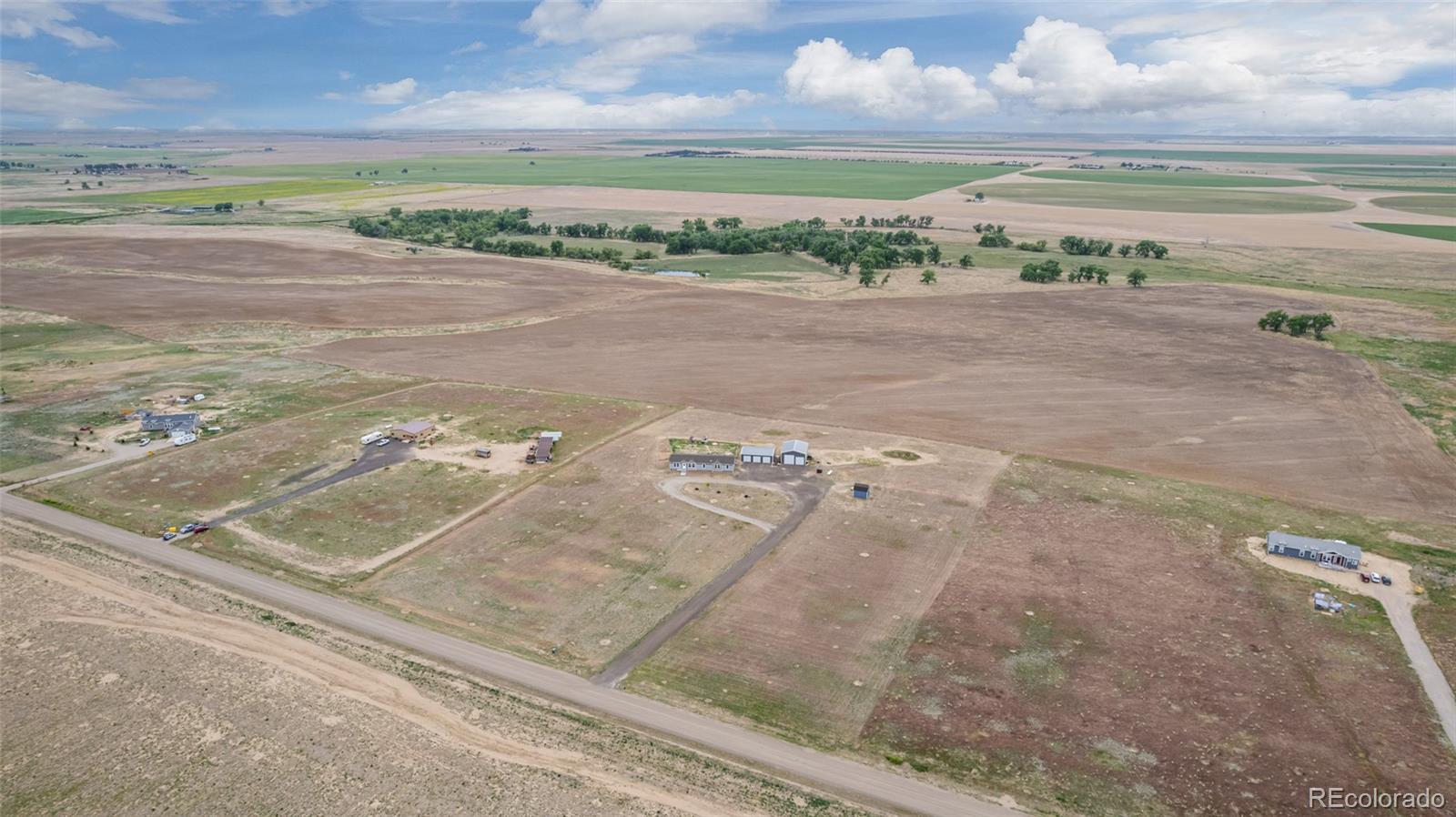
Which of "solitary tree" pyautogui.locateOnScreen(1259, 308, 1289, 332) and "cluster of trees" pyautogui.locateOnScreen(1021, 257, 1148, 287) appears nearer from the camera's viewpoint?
"solitary tree" pyautogui.locateOnScreen(1259, 308, 1289, 332)

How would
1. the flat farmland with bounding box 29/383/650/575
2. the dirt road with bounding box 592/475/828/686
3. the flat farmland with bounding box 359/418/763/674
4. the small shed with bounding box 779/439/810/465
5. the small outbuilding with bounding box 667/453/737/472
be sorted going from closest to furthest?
the dirt road with bounding box 592/475/828/686, the flat farmland with bounding box 359/418/763/674, the flat farmland with bounding box 29/383/650/575, the small outbuilding with bounding box 667/453/737/472, the small shed with bounding box 779/439/810/465

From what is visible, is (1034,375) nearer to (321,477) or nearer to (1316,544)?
(1316,544)

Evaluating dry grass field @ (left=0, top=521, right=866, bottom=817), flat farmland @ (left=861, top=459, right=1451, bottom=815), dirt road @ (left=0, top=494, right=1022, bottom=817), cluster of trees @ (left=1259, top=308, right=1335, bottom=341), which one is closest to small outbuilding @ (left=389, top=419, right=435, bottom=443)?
dirt road @ (left=0, top=494, right=1022, bottom=817)

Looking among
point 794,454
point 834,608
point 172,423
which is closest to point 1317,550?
point 834,608

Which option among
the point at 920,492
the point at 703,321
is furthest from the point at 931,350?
the point at 920,492

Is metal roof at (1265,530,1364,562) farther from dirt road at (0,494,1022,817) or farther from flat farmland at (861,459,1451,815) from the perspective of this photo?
dirt road at (0,494,1022,817)

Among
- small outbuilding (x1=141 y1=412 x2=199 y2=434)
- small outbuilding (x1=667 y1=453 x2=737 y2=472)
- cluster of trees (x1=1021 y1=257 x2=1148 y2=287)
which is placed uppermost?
cluster of trees (x1=1021 y1=257 x2=1148 y2=287)

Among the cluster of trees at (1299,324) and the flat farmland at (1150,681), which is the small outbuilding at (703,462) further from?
the cluster of trees at (1299,324)
